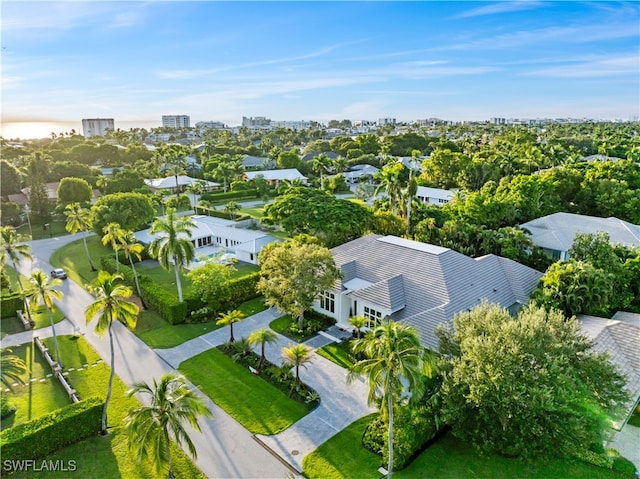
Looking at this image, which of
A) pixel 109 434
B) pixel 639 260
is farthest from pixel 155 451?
pixel 639 260

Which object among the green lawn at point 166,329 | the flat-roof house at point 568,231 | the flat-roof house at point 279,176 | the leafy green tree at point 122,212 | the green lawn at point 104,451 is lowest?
the green lawn at point 104,451

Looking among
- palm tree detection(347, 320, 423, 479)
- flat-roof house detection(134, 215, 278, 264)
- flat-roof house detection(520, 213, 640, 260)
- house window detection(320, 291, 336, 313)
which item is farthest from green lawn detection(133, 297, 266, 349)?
flat-roof house detection(520, 213, 640, 260)

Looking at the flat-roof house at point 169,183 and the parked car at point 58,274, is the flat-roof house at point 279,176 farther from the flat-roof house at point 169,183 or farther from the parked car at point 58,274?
the parked car at point 58,274

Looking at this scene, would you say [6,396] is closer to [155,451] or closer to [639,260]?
[155,451]

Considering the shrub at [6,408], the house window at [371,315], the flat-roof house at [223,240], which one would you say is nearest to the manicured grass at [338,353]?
the house window at [371,315]

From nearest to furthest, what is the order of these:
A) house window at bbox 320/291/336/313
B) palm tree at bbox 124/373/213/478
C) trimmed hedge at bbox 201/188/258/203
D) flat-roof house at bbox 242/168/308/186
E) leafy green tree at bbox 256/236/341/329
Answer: palm tree at bbox 124/373/213/478 < leafy green tree at bbox 256/236/341/329 < house window at bbox 320/291/336/313 < trimmed hedge at bbox 201/188/258/203 < flat-roof house at bbox 242/168/308/186

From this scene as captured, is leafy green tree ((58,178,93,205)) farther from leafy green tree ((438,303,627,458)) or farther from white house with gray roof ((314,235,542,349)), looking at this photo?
leafy green tree ((438,303,627,458))
